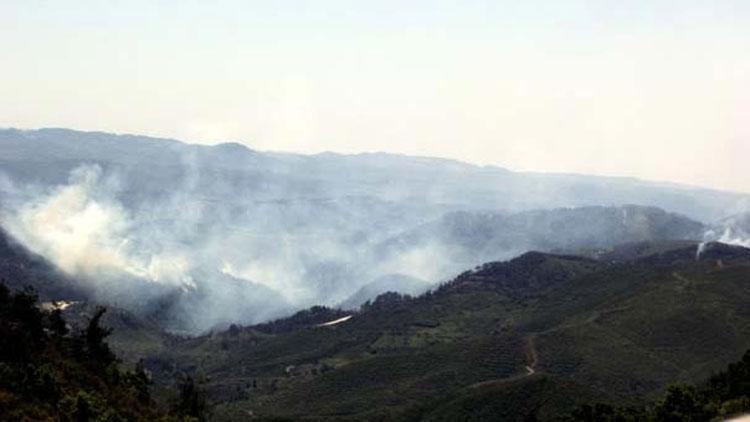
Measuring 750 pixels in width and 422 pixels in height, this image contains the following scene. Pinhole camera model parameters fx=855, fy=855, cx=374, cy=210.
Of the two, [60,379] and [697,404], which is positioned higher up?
[60,379]

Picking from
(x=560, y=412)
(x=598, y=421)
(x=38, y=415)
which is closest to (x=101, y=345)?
(x=38, y=415)

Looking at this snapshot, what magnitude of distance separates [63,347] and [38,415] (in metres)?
34.7

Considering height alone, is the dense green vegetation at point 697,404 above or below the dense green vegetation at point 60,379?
below

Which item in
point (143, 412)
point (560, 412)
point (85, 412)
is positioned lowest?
point (560, 412)

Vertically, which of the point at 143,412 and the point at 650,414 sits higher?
the point at 143,412

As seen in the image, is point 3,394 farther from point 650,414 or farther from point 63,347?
A: point 650,414

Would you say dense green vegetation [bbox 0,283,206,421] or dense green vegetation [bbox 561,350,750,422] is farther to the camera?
dense green vegetation [bbox 561,350,750,422]

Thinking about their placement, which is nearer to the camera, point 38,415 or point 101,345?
point 38,415

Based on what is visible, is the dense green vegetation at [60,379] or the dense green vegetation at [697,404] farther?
the dense green vegetation at [697,404]

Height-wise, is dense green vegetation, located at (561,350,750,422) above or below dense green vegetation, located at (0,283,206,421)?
below

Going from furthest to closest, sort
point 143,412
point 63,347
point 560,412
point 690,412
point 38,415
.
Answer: point 560,412, point 690,412, point 63,347, point 143,412, point 38,415

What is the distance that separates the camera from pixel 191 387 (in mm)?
128000

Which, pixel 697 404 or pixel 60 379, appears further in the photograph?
pixel 697 404

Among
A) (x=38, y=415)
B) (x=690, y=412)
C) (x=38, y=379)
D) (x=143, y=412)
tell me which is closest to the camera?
(x=38, y=415)
